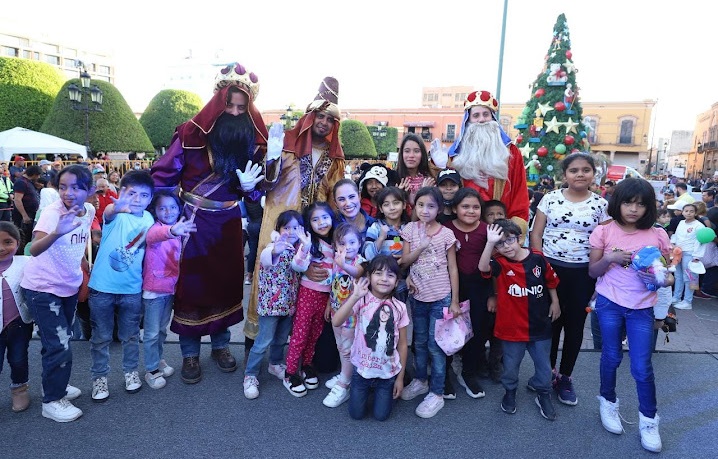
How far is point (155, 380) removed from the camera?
3145 millimetres

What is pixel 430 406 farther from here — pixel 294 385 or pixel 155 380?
pixel 155 380

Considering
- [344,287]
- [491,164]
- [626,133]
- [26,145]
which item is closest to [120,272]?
[344,287]

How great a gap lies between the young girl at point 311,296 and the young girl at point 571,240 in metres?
1.46

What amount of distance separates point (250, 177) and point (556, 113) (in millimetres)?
8668

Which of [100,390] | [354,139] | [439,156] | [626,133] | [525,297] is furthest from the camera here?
[626,133]

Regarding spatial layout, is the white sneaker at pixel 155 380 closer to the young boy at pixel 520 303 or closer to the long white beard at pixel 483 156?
the young boy at pixel 520 303

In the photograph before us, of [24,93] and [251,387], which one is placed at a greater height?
[24,93]

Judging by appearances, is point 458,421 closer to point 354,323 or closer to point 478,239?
point 354,323

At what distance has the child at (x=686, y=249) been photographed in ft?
19.3

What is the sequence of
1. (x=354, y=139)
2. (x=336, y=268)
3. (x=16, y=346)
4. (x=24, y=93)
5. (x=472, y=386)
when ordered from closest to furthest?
(x=16, y=346)
(x=336, y=268)
(x=472, y=386)
(x=24, y=93)
(x=354, y=139)

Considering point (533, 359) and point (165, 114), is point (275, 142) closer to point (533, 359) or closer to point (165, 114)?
point (533, 359)

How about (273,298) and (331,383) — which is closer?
(273,298)

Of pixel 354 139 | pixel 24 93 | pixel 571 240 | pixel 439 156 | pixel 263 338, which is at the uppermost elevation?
pixel 24 93

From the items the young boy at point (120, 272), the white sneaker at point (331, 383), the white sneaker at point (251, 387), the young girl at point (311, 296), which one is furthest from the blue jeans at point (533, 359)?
the young boy at point (120, 272)
